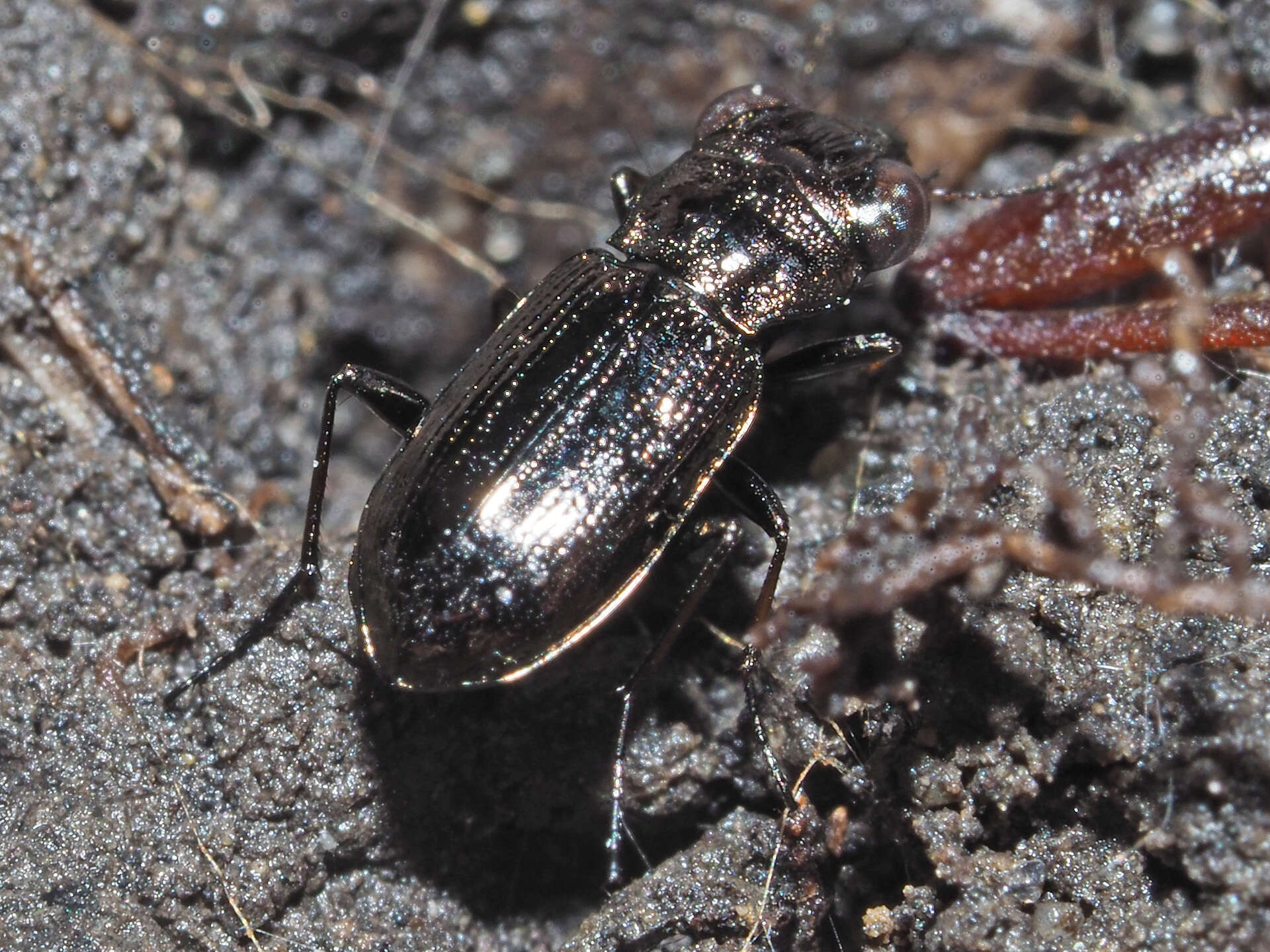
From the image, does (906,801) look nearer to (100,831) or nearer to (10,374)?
(100,831)

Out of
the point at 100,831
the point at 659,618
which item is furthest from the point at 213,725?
the point at 659,618

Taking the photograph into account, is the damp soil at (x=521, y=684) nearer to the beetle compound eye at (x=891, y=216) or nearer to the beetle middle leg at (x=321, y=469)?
the beetle middle leg at (x=321, y=469)

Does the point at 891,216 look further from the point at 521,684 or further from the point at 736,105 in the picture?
the point at 521,684

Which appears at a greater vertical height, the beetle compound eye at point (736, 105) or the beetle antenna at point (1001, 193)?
Result: the beetle compound eye at point (736, 105)

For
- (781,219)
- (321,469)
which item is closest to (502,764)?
(321,469)

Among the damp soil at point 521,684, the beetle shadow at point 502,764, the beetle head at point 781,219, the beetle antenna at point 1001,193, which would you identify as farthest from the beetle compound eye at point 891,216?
the beetle shadow at point 502,764

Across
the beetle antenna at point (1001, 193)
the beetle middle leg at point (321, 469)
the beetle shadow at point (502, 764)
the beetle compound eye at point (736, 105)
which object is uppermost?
the beetle compound eye at point (736, 105)

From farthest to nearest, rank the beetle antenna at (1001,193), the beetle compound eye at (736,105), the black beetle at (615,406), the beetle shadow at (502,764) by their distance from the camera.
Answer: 1. the beetle compound eye at (736,105)
2. the beetle antenna at (1001,193)
3. the beetle shadow at (502,764)
4. the black beetle at (615,406)
